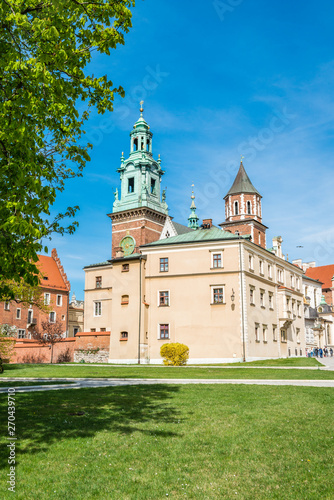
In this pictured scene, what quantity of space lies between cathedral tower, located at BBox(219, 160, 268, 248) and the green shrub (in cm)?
3296

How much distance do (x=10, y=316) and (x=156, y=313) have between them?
1204 inches

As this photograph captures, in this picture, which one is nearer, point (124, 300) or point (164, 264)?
point (164, 264)

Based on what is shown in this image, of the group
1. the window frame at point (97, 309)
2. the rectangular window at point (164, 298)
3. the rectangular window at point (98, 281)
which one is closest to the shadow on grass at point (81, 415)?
the rectangular window at point (164, 298)

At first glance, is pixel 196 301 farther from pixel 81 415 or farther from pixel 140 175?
pixel 81 415

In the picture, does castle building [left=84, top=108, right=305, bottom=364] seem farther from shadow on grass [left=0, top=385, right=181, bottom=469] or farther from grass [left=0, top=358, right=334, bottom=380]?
shadow on grass [left=0, top=385, right=181, bottom=469]

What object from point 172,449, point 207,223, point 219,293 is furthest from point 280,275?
point 172,449

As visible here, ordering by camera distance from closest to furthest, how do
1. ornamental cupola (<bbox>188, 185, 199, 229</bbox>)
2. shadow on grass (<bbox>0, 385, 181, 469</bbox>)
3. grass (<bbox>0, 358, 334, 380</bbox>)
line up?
shadow on grass (<bbox>0, 385, 181, 469</bbox>), grass (<bbox>0, 358, 334, 380</bbox>), ornamental cupola (<bbox>188, 185, 199, 229</bbox>)

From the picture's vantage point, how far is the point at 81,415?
32.2 feet

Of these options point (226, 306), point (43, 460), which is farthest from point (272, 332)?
point (43, 460)

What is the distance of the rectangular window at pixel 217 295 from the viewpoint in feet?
138

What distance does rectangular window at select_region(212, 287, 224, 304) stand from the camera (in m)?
42.0

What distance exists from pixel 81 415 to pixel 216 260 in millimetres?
33797

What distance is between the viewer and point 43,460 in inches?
263

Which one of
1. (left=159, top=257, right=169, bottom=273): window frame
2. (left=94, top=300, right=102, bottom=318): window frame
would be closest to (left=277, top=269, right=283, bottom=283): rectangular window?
(left=159, top=257, right=169, bottom=273): window frame
